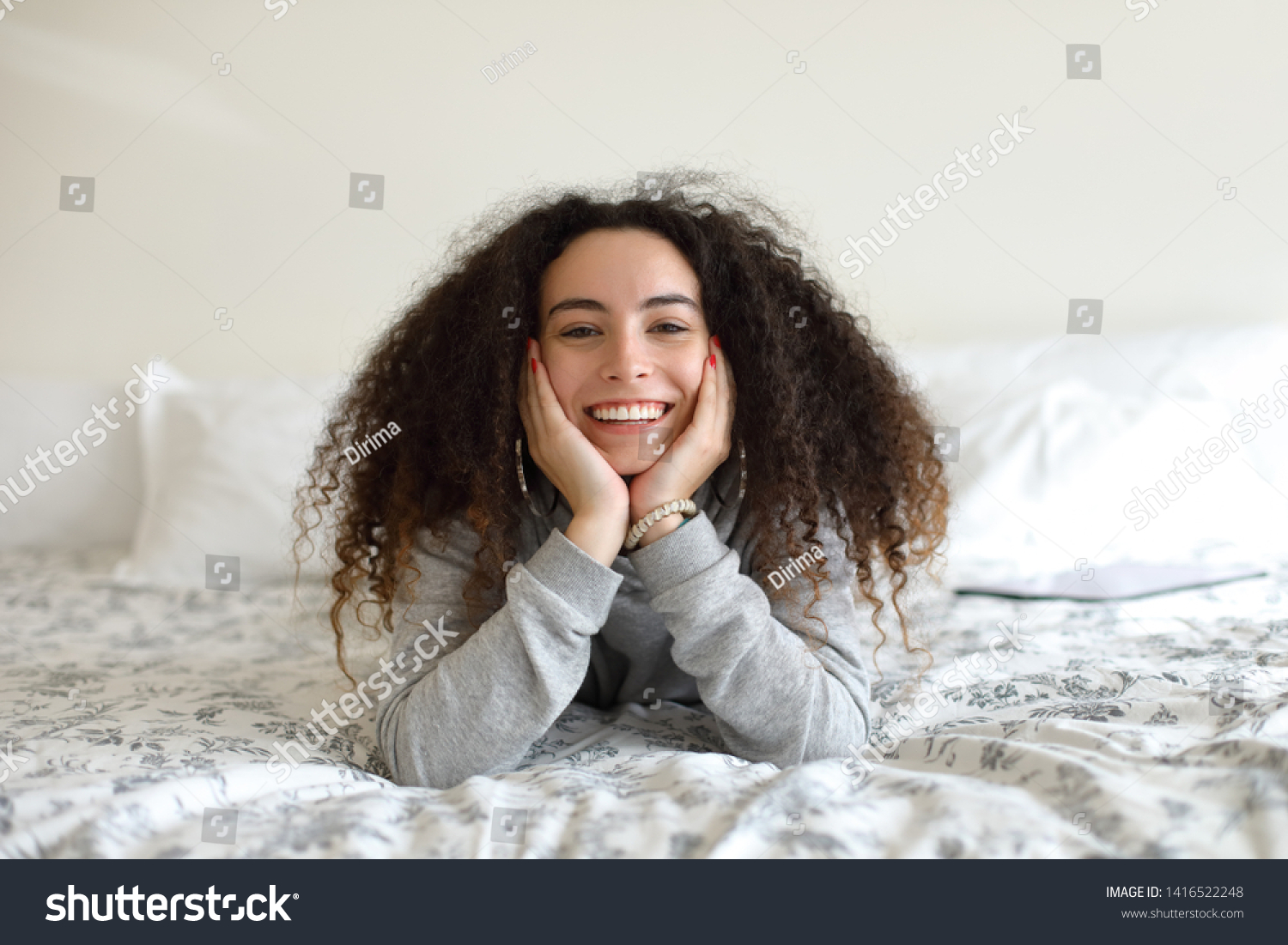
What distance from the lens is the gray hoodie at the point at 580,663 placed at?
0.91 m

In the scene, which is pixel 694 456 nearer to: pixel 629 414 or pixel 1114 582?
pixel 629 414

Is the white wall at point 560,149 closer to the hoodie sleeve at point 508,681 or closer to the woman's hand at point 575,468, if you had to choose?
the woman's hand at point 575,468

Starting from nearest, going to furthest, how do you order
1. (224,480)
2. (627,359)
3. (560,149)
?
(627,359) → (224,480) → (560,149)

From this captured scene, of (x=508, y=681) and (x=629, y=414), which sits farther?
(x=629, y=414)

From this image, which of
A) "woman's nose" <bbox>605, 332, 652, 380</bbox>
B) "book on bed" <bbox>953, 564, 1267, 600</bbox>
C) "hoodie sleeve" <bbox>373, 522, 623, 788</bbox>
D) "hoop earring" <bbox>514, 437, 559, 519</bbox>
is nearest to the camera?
"hoodie sleeve" <bbox>373, 522, 623, 788</bbox>

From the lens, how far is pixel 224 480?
5.99ft

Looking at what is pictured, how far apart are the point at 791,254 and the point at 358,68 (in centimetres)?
139

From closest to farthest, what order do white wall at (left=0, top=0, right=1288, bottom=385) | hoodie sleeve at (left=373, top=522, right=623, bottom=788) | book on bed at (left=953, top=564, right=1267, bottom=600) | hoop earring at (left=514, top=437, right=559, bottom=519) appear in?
hoodie sleeve at (left=373, top=522, right=623, bottom=788) < hoop earring at (left=514, top=437, right=559, bottom=519) < book on bed at (left=953, top=564, right=1267, bottom=600) < white wall at (left=0, top=0, right=1288, bottom=385)

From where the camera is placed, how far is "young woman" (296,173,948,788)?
3.06 feet

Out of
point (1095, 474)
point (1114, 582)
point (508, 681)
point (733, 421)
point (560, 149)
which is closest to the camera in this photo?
point (508, 681)

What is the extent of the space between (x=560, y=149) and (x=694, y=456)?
1.41 meters

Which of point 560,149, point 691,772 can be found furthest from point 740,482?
point 560,149

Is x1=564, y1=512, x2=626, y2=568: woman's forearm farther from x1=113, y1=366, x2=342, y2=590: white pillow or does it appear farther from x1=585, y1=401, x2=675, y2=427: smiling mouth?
x1=113, y1=366, x2=342, y2=590: white pillow

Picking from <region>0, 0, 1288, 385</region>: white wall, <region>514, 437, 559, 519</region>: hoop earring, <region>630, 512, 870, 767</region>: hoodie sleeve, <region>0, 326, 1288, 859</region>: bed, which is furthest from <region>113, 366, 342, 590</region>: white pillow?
<region>630, 512, 870, 767</region>: hoodie sleeve
